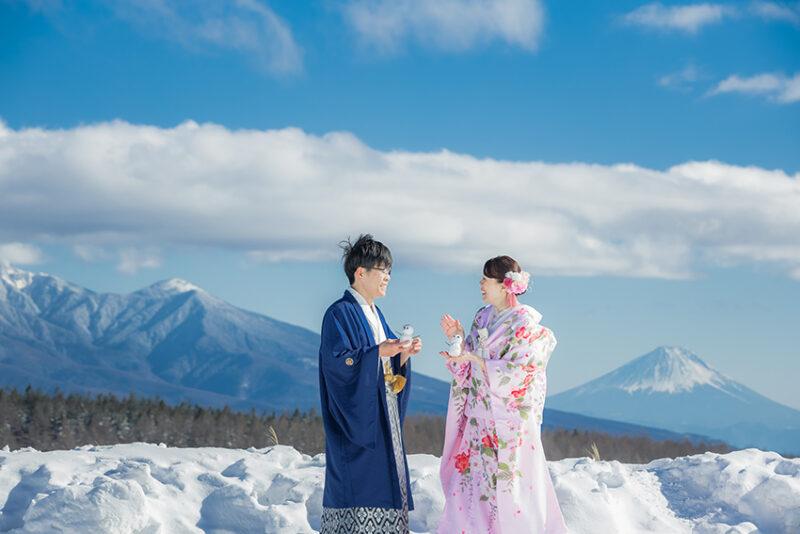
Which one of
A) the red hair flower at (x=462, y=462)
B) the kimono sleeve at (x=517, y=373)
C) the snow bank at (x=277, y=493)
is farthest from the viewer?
the snow bank at (x=277, y=493)

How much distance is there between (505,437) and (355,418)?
1333 mm

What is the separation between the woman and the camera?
6559 millimetres

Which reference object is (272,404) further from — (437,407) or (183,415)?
(183,415)

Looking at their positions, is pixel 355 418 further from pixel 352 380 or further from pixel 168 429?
pixel 168 429

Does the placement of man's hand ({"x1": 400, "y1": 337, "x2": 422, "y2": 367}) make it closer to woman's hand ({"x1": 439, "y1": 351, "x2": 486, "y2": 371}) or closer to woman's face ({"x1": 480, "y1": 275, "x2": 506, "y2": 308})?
woman's hand ({"x1": 439, "y1": 351, "x2": 486, "y2": 371})

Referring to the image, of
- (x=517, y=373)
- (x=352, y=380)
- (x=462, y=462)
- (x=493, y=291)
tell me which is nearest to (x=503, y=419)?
(x=517, y=373)

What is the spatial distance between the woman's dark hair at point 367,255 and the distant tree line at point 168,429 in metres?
8.44

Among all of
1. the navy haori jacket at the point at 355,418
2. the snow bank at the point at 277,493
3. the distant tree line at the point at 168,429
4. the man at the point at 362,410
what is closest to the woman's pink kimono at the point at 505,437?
the man at the point at 362,410

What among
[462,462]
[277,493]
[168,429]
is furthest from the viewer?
[168,429]

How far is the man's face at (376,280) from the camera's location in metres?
6.13

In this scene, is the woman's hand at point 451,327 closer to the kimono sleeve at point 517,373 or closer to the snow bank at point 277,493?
the kimono sleeve at point 517,373

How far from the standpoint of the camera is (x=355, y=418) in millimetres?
5969

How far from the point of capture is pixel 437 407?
569 ft

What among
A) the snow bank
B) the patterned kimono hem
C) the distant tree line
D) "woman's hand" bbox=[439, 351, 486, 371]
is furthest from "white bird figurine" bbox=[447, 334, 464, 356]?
the distant tree line
